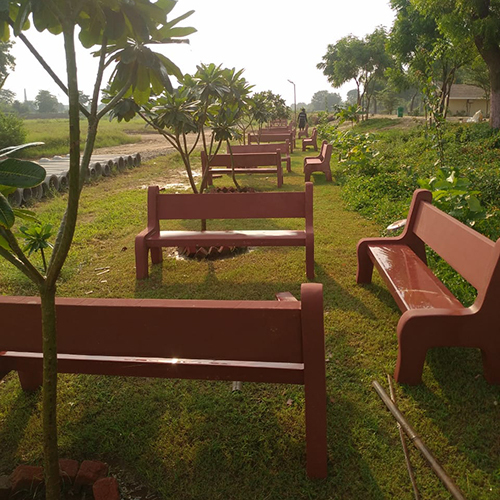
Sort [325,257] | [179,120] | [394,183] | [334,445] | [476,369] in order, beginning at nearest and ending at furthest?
[334,445]
[476,369]
[325,257]
[179,120]
[394,183]

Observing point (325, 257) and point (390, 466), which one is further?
point (325, 257)

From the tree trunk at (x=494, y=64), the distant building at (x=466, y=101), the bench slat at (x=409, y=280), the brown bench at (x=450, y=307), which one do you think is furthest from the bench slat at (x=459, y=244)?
the distant building at (x=466, y=101)

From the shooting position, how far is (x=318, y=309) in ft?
5.53

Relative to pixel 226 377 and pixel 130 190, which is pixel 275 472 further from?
pixel 130 190

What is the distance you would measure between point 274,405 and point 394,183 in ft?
22.0

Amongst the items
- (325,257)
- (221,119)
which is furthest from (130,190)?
(325,257)

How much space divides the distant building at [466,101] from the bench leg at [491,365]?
2205 inches

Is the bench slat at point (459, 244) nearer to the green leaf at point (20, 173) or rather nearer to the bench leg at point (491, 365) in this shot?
the bench leg at point (491, 365)

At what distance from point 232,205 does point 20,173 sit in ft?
11.6

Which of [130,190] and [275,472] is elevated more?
[130,190]

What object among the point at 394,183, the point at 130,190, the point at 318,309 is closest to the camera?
the point at 318,309

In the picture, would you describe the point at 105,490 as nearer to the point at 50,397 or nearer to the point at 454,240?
the point at 50,397

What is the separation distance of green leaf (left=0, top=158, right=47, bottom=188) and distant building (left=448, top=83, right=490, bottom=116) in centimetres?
5770

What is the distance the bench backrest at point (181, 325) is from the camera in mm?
1705
